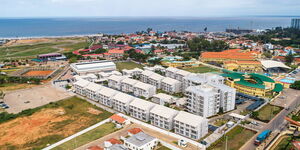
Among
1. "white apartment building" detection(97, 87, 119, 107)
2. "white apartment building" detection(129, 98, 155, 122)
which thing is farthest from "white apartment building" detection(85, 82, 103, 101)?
"white apartment building" detection(129, 98, 155, 122)

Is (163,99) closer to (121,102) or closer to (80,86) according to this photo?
(121,102)

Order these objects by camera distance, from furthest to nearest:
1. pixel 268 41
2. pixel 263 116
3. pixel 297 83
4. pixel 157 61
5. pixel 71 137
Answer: pixel 268 41
pixel 157 61
pixel 297 83
pixel 263 116
pixel 71 137

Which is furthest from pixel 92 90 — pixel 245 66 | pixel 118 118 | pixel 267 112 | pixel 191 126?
pixel 245 66

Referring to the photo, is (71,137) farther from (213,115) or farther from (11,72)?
(11,72)

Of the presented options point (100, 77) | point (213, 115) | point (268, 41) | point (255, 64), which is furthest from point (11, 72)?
point (268, 41)

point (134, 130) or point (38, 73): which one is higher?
point (38, 73)

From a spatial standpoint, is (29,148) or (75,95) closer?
(29,148)

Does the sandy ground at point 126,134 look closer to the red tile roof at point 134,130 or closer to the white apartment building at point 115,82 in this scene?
the red tile roof at point 134,130
